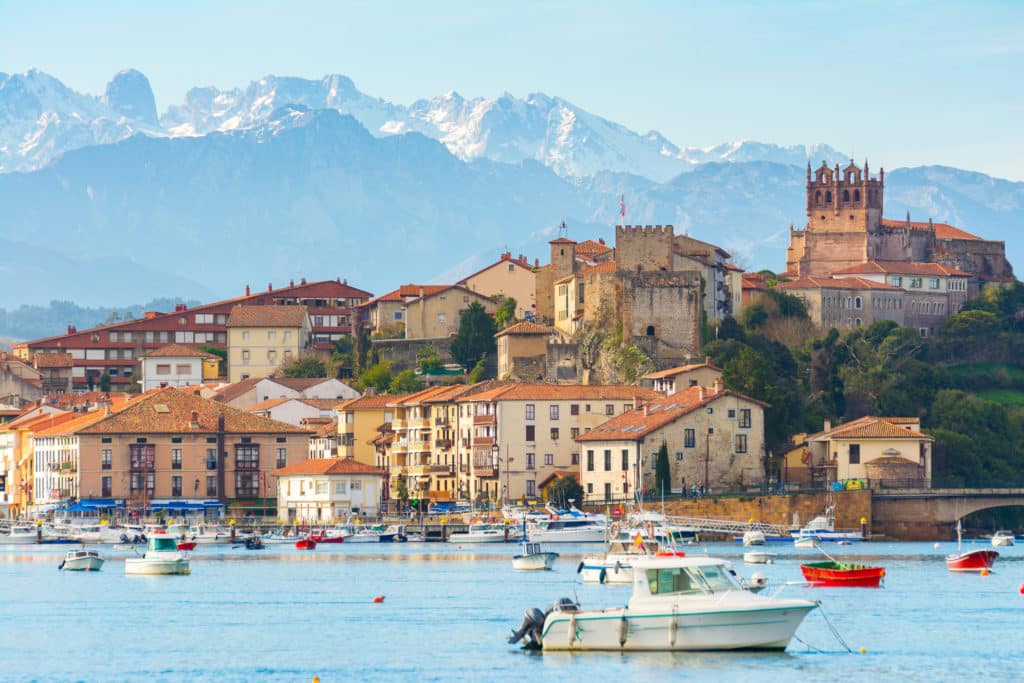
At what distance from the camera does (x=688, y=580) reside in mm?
58125

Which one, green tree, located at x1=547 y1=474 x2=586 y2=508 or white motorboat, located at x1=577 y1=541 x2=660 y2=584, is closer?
white motorboat, located at x1=577 y1=541 x2=660 y2=584

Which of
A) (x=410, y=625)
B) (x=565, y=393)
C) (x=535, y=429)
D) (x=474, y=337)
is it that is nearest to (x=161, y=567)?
(x=410, y=625)

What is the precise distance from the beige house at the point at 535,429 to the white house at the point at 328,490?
26.2 ft

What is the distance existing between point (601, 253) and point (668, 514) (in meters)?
57.3

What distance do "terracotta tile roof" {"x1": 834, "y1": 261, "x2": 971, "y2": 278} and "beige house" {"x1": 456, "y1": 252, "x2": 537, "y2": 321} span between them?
28.2m

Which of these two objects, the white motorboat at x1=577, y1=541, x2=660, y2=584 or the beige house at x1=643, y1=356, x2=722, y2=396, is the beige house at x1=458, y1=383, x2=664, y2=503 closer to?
the beige house at x1=643, y1=356, x2=722, y2=396

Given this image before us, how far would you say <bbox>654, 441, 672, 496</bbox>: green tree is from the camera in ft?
424

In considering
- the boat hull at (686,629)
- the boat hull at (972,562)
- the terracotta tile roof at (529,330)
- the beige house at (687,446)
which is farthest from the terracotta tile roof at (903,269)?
the boat hull at (686,629)

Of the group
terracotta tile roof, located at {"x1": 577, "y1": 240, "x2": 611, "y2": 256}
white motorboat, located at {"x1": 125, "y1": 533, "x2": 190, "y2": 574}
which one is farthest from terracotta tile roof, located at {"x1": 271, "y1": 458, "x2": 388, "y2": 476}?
terracotta tile roof, located at {"x1": 577, "y1": 240, "x2": 611, "y2": 256}

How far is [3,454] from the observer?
174 m

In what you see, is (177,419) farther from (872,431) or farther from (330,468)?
(872,431)

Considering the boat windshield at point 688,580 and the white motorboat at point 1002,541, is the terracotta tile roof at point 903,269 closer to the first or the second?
the white motorboat at point 1002,541

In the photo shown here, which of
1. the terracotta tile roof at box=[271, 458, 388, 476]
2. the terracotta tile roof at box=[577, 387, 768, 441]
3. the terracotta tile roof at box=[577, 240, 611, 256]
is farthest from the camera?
the terracotta tile roof at box=[577, 240, 611, 256]

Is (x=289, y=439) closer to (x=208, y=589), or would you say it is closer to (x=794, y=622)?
(x=208, y=589)
